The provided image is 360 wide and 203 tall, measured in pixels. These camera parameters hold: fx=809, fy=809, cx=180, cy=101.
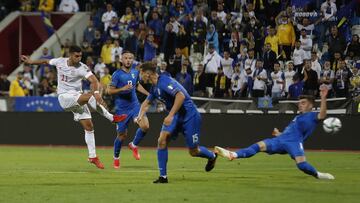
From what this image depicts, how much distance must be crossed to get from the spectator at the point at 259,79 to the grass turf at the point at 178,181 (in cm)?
481

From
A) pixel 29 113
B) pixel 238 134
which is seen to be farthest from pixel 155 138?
pixel 29 113

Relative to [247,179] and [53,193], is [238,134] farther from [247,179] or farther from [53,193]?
[53,193]

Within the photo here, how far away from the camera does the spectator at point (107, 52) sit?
29.5m

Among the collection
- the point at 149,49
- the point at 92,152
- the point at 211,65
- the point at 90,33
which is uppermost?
the point at 92,152

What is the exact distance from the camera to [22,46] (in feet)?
121

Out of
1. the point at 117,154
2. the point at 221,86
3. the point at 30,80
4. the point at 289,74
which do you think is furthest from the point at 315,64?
the point at 30,80

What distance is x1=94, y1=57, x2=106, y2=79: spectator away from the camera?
28688mm

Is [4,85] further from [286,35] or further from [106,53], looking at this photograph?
[286,35]

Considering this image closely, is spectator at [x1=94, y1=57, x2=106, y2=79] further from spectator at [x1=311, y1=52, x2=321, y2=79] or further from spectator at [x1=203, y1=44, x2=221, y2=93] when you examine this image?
spectator at [x1=311, y1=52, x2=321, y2=79]

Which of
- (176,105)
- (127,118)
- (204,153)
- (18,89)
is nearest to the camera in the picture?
(176,105)

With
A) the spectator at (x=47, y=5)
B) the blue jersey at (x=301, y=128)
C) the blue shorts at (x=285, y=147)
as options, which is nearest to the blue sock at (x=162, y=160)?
the blue shorts at (x=285, y=147)

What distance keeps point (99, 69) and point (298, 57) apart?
7.45 meters

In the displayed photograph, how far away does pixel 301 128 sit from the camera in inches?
542

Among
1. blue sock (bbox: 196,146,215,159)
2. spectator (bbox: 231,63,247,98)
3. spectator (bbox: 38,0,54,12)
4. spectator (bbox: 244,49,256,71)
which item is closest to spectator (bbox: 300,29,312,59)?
spectator (bbox: 244,49,256,71)
